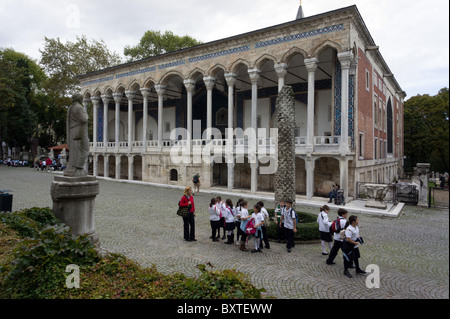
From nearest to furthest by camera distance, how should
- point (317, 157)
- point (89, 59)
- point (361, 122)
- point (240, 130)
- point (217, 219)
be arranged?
point (217, 219) < point (317, 157) < point (361, 122) < point (240, 130) < point (89, 59)

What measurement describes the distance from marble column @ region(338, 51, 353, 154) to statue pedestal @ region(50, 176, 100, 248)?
14.2m

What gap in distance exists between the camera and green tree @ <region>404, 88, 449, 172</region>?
38513 mm

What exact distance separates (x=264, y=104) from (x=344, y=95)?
850 cm

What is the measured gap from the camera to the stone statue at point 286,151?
1028 centimetres

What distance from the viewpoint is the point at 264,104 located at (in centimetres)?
2477

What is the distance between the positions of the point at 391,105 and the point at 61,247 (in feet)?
119

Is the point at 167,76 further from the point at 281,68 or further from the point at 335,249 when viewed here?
the point at 335,249

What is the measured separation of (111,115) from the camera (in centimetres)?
3384

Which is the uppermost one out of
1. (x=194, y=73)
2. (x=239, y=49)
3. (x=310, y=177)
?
(x=239, y=49)

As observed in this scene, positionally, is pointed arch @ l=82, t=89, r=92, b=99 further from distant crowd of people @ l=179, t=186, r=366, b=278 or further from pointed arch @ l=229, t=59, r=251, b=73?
distant crowd of people @ l=179, t=186, r=366, b=278

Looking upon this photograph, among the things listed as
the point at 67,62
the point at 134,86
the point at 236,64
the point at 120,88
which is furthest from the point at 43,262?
the point at 67,62

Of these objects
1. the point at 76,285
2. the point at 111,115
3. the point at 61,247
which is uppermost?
the point at 111,115

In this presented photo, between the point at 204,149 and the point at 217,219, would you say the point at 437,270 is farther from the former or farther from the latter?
the point at 204,149

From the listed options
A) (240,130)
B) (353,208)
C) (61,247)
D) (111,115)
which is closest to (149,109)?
(111,115)
